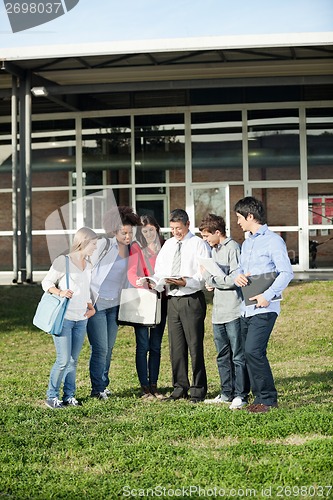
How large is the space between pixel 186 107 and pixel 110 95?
217cm

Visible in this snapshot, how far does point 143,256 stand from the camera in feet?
27.2

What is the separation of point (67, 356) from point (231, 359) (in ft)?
5.17

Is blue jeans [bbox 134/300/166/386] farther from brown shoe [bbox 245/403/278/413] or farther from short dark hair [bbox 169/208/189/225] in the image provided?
brown shoe [bbox 245/403/278/413]

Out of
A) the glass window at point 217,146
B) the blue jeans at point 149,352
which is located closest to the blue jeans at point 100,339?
the blue jeans at point 149,352

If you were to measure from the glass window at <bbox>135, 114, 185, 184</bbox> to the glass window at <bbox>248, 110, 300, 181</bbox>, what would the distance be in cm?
192

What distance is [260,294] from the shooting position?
6.97 m

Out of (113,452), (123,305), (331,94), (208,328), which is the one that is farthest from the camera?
(331,94)

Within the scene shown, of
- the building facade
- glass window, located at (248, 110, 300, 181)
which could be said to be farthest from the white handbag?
glass window, located at (248, 110, 300, 181)

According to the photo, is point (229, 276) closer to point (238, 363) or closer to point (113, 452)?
point (238, 363)

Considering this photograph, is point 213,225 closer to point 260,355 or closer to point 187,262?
point 187,262

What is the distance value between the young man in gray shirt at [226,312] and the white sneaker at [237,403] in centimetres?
2

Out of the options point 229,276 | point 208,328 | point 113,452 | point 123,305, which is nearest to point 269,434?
point 113,452

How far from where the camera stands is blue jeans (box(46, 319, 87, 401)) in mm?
7727

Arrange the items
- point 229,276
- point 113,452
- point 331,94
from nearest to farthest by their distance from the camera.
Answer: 1. point 113,452
2. point 229,276
3. point 331,94
